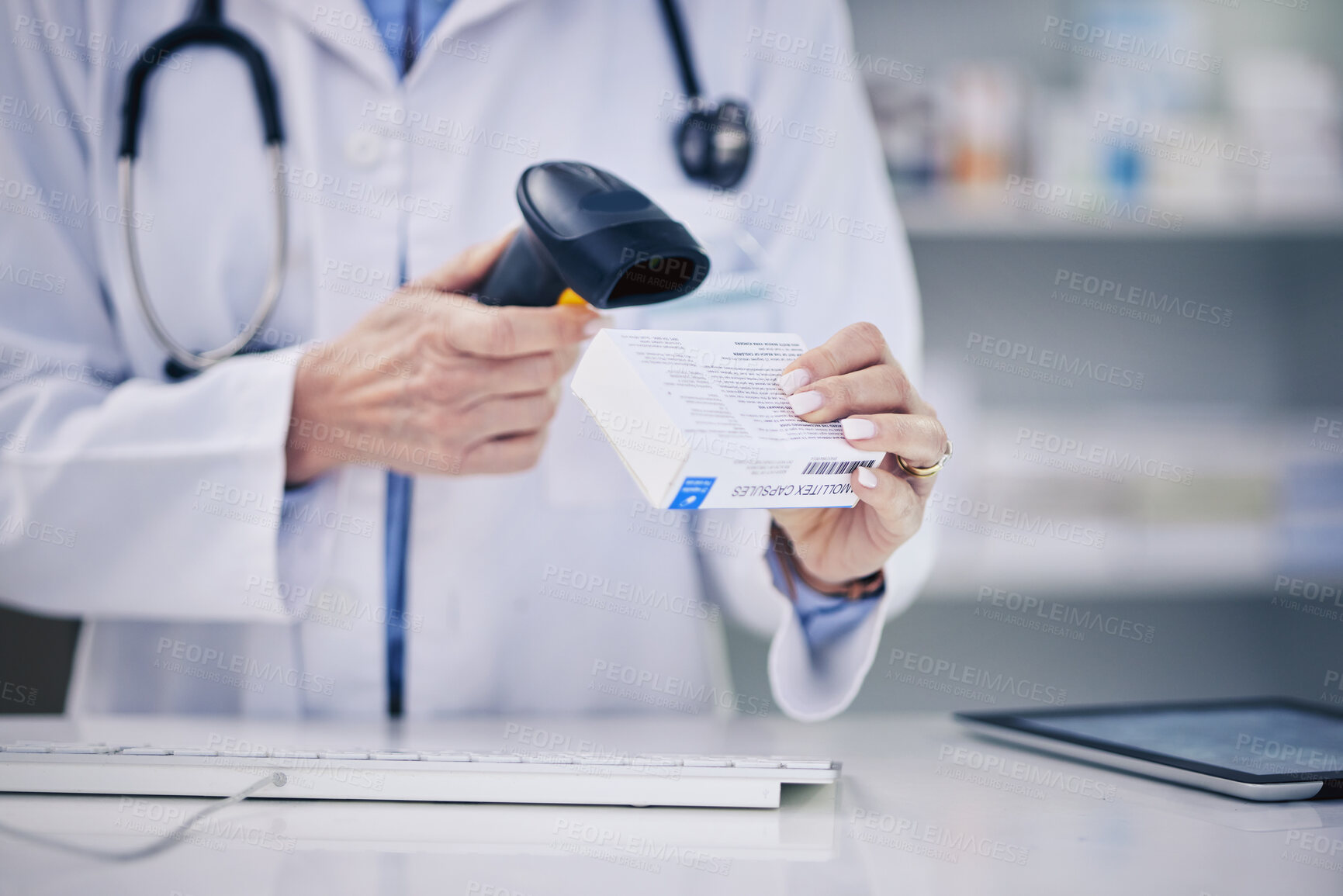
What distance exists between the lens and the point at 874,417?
57 centimetres

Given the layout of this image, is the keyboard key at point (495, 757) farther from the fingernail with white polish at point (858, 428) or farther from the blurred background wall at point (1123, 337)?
the blurred background wall at point (1123, 337)

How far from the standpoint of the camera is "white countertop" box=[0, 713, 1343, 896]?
447 millimetres

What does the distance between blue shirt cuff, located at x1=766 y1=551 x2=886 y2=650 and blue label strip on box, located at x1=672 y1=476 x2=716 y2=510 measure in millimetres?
329

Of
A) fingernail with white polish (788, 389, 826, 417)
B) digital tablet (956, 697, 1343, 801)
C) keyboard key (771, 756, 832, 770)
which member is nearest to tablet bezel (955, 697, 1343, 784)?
digital tablet (956, 697, 1343, 801)

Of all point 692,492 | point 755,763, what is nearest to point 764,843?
point 755,763

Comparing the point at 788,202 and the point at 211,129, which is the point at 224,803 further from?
the point at 788,202

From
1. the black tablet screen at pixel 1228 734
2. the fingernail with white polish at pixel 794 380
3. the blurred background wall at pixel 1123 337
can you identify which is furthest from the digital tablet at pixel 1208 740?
the blurred background wall at pixel 1123 337

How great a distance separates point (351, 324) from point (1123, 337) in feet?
5.23

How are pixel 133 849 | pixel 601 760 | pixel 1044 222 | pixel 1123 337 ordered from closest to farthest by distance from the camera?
pixel 133 849, pixel 601 760, pixel 1044 222, pixel 1123 337

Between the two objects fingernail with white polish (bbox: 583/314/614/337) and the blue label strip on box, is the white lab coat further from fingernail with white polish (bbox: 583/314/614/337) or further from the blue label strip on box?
the blue label strip on box

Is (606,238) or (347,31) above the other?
(347,31)

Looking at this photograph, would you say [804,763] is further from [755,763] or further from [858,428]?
[858,428]

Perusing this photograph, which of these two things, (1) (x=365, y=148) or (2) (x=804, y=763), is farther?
(1) (x=365, y=148)

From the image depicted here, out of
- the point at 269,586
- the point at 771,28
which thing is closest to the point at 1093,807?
the point at 269,586
